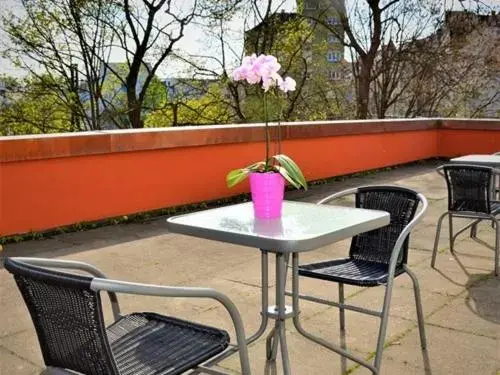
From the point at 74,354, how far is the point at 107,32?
35.5ft

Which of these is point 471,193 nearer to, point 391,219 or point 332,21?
point 391,219

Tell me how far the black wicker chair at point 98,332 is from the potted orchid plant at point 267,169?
2.12ft

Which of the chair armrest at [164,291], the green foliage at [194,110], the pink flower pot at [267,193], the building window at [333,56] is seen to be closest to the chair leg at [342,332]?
the pink flower pot at [267,193]

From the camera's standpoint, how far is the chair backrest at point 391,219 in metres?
2.76

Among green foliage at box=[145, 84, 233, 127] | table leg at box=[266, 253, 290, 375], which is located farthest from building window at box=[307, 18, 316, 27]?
table leg at box=[266, 253, 290, 375]

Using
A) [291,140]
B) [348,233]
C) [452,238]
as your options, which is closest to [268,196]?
[348,233]

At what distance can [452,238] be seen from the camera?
440 cm

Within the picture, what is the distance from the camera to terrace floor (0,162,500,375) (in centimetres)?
262

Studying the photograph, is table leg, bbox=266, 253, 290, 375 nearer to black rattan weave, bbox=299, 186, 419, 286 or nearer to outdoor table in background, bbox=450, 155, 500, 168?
black rattan weave, bbox=299, 186, 419, 286

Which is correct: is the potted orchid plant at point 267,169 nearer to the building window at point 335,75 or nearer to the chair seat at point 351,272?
the chair seat at point 351,272

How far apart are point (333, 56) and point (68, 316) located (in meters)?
14.2

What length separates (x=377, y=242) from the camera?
9.26 feet

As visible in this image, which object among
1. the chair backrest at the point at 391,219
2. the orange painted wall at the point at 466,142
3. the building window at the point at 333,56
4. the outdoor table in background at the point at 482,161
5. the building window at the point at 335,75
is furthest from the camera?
the building window at the point at 335,75

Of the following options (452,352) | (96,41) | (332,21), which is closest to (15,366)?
(452,352)
